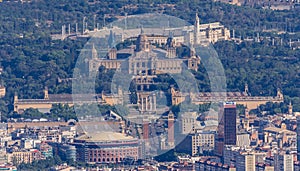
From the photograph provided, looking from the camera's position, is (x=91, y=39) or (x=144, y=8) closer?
(x=91, y=39)

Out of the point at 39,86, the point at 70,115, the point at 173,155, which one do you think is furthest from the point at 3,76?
the point at 173,155

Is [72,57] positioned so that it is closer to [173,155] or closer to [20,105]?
[20,105]

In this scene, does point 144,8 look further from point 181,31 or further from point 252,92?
point 252,92

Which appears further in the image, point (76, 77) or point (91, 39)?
point (91, 39)

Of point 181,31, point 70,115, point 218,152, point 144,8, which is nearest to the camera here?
point 218,152

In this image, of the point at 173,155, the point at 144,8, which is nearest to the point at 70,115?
the point at 173,155

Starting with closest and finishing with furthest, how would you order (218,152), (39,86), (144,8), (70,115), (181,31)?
(218,152)
(70,115)
(39,86)
(181,31)
(144,8)
